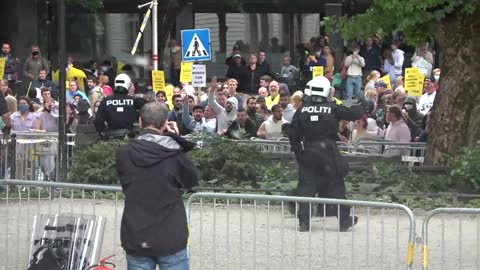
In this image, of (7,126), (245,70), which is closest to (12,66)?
(245,70)

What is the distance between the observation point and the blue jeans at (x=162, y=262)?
24.8ft

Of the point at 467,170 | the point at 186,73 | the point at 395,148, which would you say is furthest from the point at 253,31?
the point at 467,170

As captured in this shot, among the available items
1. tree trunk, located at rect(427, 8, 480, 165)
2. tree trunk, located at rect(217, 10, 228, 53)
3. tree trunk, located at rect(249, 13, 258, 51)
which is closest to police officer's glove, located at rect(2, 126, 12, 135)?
tree trunk, located at rect(427, 8, 480, 165)

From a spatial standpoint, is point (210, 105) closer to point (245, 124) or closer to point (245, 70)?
point (245, 124)

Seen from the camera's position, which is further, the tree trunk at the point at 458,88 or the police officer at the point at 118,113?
the police officer at the point at 118,113

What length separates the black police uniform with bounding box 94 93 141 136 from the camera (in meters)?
15.5

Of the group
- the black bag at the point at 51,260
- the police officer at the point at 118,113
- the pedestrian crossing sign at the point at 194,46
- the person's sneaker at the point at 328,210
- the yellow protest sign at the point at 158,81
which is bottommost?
the black bag at the point at 51,260

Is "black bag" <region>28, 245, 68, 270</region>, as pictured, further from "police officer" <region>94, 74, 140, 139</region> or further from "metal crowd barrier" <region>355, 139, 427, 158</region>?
Answer: "metal crowd barrier" <region>355, 139, 427, 158</region>

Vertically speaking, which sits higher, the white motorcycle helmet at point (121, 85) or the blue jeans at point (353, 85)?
the white motorcycle helmet at point (121, 85)

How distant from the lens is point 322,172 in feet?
40.5

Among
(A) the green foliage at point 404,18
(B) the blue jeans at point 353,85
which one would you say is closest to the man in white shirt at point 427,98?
(A) the green foliage at point 404,18

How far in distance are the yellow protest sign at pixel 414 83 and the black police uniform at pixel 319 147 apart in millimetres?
9029

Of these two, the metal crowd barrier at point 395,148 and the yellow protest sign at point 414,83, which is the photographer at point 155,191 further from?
the yellow protest sign at point 414,83

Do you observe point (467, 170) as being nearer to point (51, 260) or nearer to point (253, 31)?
point (51, 260)
